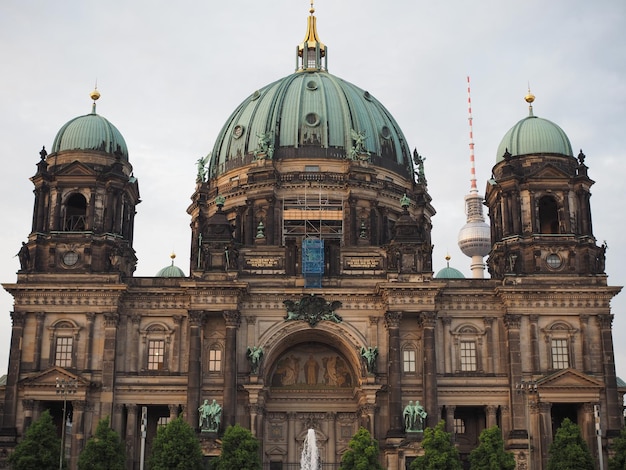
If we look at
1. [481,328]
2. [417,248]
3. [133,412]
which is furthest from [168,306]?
[481,328]

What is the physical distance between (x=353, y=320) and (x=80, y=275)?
1870cm

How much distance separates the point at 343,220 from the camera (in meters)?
74.4

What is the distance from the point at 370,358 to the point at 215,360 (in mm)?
10338

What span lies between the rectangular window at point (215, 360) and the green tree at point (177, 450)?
25.4 ft

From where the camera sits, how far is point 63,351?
63781 mm

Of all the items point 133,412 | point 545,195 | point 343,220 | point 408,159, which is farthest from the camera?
point 408,159

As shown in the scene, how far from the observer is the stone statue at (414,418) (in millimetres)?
61125

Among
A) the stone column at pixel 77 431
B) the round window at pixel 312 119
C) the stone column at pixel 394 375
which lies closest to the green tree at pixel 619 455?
the stone column at pixel 394 375

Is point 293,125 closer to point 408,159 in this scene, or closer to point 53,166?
point 408,159

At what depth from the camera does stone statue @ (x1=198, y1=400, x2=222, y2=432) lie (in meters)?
60.8

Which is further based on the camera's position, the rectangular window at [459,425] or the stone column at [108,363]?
the rectangular window at [459,425]

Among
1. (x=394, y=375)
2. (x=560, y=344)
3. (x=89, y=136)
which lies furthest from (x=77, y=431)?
(x=560, y=344)

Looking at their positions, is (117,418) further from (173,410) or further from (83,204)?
(83,204)

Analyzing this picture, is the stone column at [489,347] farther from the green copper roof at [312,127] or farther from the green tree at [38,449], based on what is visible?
the green tree at [38,449]
